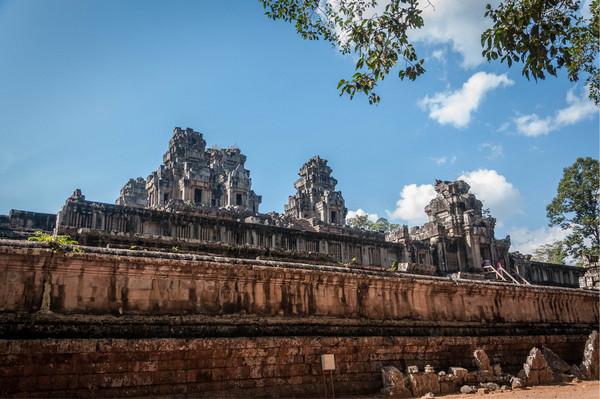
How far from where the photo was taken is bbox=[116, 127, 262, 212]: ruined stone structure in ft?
161

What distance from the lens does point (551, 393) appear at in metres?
10.8

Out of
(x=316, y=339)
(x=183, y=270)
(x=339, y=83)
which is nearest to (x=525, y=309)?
(x=316, y=339)

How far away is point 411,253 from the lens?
113ft

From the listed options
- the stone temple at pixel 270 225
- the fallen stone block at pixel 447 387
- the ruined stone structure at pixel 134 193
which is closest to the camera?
the fallen stone block at pixel 447 387

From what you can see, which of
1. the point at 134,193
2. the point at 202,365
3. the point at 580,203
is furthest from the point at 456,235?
the point at 134,193

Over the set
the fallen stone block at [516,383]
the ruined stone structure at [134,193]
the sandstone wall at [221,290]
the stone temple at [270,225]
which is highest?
the ruined stone structure at [134,193]

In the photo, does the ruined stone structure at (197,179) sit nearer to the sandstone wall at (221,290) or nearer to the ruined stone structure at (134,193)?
the ruined stone structure at (134,193)

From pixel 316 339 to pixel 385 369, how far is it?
174 centimetres

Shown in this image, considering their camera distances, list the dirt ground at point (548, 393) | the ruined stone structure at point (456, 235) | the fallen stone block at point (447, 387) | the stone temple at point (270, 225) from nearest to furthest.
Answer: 1. the dirt ground at point (548, 393)
2. the fallen stone block at point (447, 387)
3. the stone temple at point (270, 225)
4. the ruined stone structure at point (456, 235)

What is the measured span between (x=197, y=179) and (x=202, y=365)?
4168cm

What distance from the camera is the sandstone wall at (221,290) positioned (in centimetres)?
788

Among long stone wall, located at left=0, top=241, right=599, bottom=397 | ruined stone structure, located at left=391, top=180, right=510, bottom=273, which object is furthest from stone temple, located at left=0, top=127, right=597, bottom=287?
long stone wall, located at left=0, top=241, right=599, bottom=397

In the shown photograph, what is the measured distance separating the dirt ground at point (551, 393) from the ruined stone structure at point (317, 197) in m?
43.0

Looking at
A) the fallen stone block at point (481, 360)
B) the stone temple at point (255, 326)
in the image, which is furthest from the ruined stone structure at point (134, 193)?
the fallen stone block at point (481, 360)
